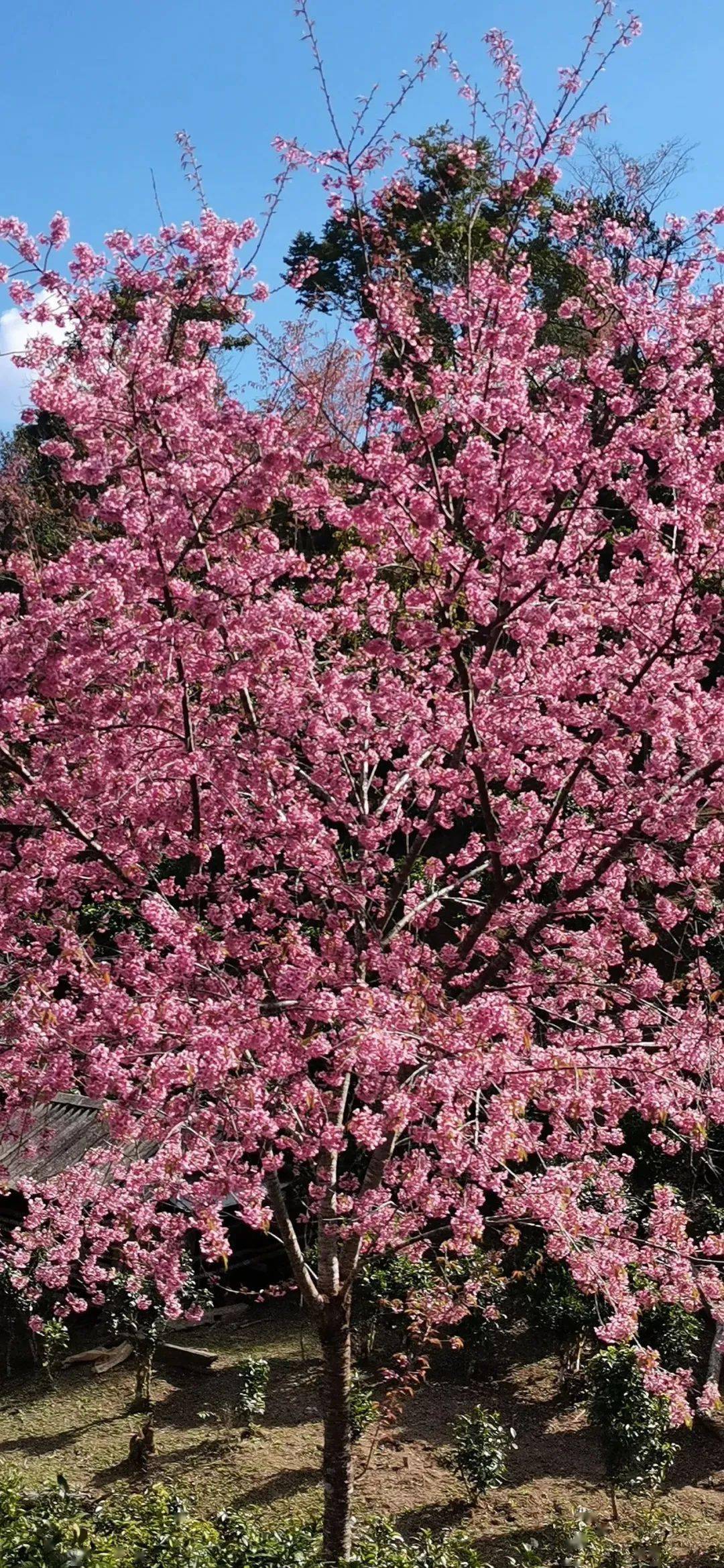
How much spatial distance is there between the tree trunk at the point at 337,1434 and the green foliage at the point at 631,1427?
2.73 meters

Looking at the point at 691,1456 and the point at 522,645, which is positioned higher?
the point at 522,645

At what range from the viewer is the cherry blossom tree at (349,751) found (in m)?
5.18

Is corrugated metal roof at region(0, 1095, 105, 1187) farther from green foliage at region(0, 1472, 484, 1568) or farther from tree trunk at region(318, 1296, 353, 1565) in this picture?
tree trunk at region(318, 1296, 353, 1565)

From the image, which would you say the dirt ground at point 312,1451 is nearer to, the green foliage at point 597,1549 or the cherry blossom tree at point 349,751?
the green foliage at point 597,1549

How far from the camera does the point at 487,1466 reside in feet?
28.0

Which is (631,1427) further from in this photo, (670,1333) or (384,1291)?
(384,1291)

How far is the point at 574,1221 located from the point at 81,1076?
8.22 ft

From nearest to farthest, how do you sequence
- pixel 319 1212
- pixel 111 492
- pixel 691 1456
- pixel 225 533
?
pixel 111 492, pixel 225 533, pixel 319 1212, pixel 691 1456

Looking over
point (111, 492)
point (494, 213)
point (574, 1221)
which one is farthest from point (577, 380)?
point (494, 213)

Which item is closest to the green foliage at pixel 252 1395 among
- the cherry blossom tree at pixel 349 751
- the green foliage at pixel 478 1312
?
the green foliage at pixel 478 1312

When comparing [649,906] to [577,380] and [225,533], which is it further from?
[225,533]

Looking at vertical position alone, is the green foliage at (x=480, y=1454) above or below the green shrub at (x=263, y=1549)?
below

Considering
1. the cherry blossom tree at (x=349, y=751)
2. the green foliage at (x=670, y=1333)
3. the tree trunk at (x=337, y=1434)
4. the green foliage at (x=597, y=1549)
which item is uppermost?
the cherry blossom tree at (x=349, y=751)

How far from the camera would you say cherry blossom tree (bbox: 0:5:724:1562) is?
5.18m
